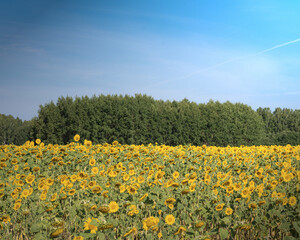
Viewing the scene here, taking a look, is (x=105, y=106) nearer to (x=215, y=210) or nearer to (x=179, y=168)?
(x=179, y=168)

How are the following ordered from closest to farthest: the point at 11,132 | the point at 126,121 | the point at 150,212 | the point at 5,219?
the point at 5,219 → the point at 150,212 → the point at 126,121 → the point at 11,132

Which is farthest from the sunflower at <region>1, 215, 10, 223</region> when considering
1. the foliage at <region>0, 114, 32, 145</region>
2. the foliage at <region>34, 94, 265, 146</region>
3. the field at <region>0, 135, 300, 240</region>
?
the foliage at <region>0, 114, 32, 145</region>

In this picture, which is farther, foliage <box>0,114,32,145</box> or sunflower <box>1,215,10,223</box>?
foliage <box>0,114,32,145</box>

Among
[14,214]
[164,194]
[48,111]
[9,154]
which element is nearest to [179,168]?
[164,194]

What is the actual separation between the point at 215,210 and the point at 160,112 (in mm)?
12442

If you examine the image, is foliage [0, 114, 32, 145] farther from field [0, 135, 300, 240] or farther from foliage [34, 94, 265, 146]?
field [0, 135, 300, 240]

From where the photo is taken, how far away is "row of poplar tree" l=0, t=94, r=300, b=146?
15398 mm

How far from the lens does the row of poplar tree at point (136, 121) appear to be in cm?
1540

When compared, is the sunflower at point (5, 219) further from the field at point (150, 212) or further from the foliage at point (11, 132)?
the foliage at point (11, 132)

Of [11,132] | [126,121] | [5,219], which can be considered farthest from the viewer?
[11,132]

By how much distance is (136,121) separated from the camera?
51.1 feet

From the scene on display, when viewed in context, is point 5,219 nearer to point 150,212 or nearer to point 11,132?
point 150,212

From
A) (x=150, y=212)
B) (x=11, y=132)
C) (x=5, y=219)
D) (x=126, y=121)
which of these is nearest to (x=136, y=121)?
(x=126, y=121)

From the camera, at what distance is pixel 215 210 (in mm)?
3844
